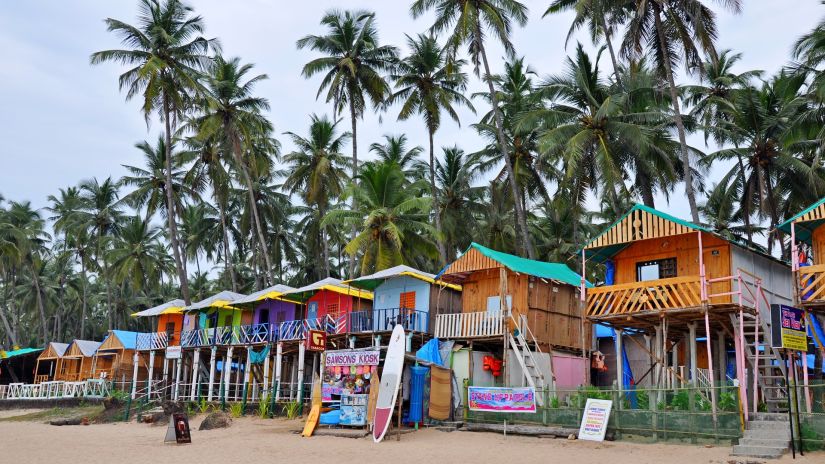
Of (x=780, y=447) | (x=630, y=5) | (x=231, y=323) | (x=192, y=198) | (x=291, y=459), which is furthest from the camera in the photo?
(x=192, y=198)

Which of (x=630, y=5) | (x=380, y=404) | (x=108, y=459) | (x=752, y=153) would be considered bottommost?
(x=108, y=459)

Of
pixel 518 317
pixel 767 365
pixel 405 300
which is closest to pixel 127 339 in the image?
pixel 405 300

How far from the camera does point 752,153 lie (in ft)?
101

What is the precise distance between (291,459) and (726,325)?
1249 centimetres

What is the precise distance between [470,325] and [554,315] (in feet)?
12.1

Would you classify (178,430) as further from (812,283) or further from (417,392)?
(812,283)

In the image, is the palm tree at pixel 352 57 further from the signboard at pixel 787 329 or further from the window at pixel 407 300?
the signboard at pixel 787 329

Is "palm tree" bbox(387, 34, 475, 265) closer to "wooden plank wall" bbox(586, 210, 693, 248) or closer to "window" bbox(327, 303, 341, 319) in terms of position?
→ "window" bbox(327, 303, 341, 319)

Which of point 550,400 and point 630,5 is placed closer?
point 550,400

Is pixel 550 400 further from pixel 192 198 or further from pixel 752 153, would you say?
pixel 192 198

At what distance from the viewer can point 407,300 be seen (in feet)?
97.3

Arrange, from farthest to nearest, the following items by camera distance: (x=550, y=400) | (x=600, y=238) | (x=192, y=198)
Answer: (x=192, y=198)
(x=600, y=238)
(x=550, y=400)

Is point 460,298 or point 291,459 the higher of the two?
point 460,298

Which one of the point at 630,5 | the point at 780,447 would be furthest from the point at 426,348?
the point at 630,5
